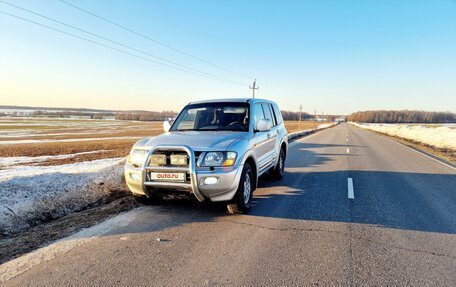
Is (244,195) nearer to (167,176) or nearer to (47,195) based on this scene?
(167,176)

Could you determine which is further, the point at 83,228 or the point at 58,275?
the point at 83,228

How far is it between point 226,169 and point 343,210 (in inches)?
97.5

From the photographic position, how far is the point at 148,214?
4.96m

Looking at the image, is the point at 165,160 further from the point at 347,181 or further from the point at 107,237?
the point at 347,181

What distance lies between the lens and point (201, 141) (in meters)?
4.78

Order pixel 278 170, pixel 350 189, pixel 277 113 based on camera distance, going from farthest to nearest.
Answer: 1. pixel 277 113
2. pixel 278 170
3. pixel 350 189

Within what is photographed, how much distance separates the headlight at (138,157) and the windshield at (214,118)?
146 cm

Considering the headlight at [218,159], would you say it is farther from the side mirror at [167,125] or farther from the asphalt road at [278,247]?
the side mirror at [167,125]

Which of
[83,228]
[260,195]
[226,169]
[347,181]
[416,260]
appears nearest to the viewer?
[416,260]

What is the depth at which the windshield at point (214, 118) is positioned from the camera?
19.5 feet

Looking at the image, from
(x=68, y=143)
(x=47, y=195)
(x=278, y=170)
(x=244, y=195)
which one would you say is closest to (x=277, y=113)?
(x=278, y=170)

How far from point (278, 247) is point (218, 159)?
5.33 feet

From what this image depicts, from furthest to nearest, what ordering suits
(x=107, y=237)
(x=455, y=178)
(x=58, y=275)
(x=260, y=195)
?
(x=455, y=178) → (x=260, y=195) → (x=107, y=237) → (x=58, y=275)

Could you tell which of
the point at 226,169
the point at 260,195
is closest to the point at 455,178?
the point at 260,195
